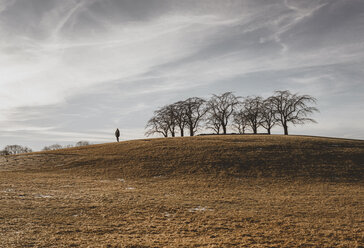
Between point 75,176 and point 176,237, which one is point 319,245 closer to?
point 176,237

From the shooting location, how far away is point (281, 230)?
941 centimetres

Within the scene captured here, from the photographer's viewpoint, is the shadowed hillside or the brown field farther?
the shadowed hillside

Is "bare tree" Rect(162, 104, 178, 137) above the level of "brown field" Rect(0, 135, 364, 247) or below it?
above

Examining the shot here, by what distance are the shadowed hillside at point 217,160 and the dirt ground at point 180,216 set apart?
5.45m

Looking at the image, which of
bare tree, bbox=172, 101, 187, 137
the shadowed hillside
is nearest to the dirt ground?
the shadowed hillside

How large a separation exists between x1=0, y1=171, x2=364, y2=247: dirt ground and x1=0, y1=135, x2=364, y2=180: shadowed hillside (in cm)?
545

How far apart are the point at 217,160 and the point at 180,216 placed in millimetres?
17205

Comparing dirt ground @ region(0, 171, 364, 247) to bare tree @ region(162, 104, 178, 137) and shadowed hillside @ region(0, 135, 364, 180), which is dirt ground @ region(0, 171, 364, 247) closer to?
shadowed hillside @ region(0, 135, 364, 180)

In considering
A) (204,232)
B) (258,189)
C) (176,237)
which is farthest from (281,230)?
(258,189)

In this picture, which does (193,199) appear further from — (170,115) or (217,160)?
(170,115)

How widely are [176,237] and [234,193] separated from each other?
33.1 feet

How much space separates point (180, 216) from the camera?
11461 millimetres

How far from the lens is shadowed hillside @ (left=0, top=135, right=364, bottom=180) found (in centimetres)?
2486

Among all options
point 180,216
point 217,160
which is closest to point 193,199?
point 180,216
